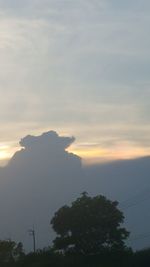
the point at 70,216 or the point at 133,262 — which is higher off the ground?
the point at 70,216

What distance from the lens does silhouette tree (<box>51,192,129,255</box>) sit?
7056cm

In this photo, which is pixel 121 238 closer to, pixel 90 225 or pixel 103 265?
pixel 90 225

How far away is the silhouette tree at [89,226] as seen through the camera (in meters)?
70.6

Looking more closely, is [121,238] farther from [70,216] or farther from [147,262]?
[147,262]

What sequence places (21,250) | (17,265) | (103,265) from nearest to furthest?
(103,265), (17,265), (21,250)

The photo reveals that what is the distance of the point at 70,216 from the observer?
74.4 m

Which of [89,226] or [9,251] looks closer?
[89,226]

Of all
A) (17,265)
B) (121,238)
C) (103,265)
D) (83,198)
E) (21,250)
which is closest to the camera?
(103,265)

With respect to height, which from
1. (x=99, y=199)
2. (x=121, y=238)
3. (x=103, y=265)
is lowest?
(x=103, y=265)

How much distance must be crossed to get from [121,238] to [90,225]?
4014 mm

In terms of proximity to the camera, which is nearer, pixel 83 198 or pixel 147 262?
pixel 147 262

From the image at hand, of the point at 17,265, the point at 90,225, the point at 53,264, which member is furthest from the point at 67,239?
the point at 53,264

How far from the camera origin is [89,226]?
71.9 m

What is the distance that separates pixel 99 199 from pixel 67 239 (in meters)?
7.41
